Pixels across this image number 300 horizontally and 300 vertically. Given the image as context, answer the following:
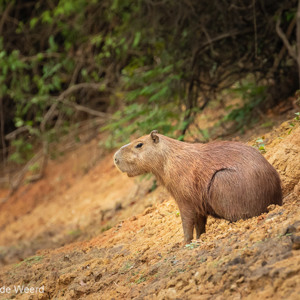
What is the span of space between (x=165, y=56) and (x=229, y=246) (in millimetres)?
4601

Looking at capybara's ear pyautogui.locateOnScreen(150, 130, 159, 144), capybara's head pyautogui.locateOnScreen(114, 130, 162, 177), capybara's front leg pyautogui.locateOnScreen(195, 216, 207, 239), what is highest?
capybara's ear pyautogui.locateOnScreen(150, 130, 159, 144)

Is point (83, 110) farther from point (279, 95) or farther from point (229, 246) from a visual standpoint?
point (229, 246)

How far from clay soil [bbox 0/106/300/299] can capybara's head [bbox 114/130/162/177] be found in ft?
2.53

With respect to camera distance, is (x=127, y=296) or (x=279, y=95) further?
(x=279, y=95)

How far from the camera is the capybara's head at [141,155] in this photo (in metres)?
4.53

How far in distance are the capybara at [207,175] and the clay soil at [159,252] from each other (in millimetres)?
132

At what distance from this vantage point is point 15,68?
11.4 metres

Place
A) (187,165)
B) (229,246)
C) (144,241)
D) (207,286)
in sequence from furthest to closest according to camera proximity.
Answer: (144,241)
(187,165)
(229,246)
(207,286)

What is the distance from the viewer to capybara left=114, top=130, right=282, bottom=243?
3.89m

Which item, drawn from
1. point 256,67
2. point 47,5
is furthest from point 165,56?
point 47,5

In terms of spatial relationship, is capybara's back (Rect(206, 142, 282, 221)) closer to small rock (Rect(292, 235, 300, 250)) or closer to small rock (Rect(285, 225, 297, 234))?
small rock (Rect(285, 225, 297, 234))

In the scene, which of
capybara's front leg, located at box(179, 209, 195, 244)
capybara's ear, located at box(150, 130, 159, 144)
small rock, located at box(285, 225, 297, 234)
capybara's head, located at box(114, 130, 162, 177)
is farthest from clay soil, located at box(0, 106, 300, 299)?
capybara's ear, located at box(150, 130, 159, 144)

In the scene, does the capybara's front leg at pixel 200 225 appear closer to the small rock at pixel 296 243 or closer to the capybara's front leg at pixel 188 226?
the capybara's front leg at pixel 188 226

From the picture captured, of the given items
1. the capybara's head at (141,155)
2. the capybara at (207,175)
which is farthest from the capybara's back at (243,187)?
the capybara's head at (141,155)
